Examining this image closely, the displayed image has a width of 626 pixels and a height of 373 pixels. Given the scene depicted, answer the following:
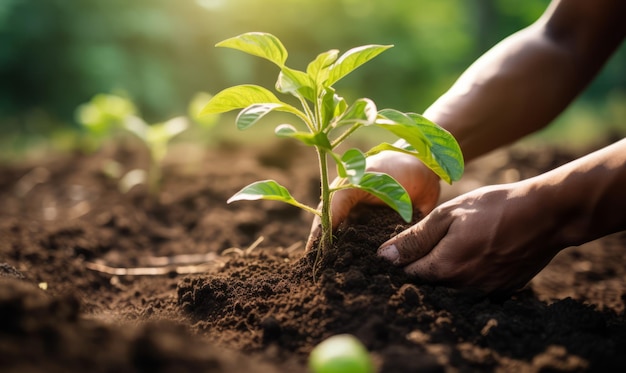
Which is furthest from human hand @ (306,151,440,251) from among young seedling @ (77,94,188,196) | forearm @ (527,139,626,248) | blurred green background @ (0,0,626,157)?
blurred green background @ (0,0,626,157)

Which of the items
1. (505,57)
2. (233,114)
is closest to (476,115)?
(505,57)

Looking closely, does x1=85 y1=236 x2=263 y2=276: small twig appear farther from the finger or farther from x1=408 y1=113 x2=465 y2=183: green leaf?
x1=408 y1=113 x2=465 y2=183: green leaf

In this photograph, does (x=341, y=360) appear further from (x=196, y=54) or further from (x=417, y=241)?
(x=196, y=54)

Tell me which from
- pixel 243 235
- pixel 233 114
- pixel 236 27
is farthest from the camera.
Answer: pixel 236 27

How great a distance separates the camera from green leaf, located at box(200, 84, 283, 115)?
5.46 feet

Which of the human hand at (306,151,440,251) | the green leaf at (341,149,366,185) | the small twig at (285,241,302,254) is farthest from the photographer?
the small twig at (285,241,302,254)

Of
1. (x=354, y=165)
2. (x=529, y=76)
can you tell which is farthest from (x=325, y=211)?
(x=529, y=76)

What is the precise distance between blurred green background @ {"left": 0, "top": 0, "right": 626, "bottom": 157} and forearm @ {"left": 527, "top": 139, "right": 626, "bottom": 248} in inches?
157

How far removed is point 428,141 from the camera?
152 cm

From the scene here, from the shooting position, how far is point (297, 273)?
183cm

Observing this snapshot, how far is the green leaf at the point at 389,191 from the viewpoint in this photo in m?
1.55

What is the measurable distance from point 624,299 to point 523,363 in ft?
3.25

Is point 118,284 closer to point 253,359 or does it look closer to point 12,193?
point 253,359

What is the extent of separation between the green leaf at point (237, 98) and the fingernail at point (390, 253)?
53 cm
